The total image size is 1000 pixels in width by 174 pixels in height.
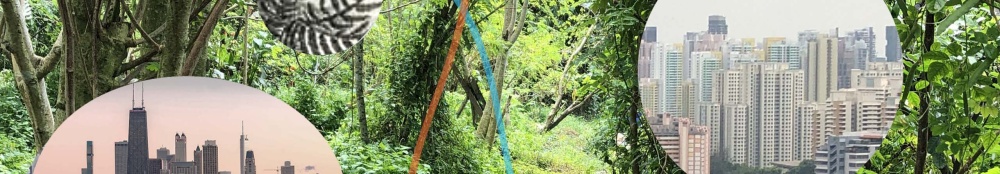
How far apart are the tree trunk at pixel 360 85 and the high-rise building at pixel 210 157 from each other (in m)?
0.77

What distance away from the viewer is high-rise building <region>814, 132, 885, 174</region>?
7.68 feet

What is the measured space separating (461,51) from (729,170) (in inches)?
31.6

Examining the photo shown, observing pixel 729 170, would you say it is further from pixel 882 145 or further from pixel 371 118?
pixel 371 118

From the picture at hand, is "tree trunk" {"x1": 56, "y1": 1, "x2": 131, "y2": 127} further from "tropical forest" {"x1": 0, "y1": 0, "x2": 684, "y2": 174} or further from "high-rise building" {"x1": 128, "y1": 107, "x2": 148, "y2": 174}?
"high-rise building" {"x1": 128, "y1": 107, "x2": 148, "y2": 174}

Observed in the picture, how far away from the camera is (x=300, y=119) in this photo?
2.23 meters

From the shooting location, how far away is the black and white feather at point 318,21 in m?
2.18

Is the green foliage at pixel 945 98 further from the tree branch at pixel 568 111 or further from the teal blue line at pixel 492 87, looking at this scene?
the teal blue line at pixel 492 87

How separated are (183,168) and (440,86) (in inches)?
35.0

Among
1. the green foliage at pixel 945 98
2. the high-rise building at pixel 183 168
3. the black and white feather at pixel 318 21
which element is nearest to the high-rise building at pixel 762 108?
the green foliage at pixel 945 98

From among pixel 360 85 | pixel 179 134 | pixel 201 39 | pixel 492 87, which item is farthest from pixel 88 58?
pixel 492 87

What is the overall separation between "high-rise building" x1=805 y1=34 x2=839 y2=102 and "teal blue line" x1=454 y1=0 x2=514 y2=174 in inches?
34.0

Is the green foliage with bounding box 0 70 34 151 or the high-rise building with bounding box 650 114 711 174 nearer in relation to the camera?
the high-rise building with bounding box 650 114 711 174

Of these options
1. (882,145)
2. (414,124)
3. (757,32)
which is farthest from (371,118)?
(882,145)

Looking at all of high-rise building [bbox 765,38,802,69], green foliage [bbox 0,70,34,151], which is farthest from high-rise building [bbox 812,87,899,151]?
green foliage [bbox 0,70,34,151]
